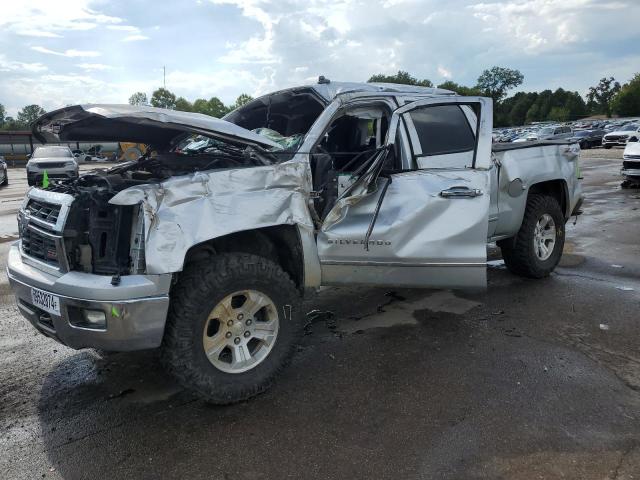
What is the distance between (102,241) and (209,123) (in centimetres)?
106

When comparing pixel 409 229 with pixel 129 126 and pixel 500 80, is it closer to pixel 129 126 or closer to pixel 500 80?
pixel 129 126

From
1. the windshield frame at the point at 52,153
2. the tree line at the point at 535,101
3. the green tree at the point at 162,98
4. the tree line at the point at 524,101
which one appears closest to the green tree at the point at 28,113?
the tree line at the point at 524,101

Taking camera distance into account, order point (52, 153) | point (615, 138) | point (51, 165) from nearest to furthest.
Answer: point (51, 165) < point (52, 153) < point (615, 138)

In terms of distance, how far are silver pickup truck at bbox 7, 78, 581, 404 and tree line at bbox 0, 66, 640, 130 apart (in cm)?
10497

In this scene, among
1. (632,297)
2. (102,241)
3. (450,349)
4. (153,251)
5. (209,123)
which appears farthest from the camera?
(632,297)

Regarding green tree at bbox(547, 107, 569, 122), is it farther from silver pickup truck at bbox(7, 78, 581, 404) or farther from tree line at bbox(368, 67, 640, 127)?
silver pickup truck at bbox(7, 78, 581, 404)

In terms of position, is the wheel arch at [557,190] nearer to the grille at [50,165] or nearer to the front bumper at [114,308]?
the front bumper at [114,308]

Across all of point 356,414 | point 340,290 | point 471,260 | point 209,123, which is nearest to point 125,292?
point 209,123

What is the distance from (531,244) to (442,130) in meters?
2.04

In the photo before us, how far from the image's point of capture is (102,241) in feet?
10.5

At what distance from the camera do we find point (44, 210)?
11.5ft

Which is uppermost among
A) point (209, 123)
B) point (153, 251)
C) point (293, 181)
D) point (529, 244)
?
point (209, 123)

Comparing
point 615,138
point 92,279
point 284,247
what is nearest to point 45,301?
point 92,279

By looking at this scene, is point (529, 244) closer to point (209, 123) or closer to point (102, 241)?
point (209, 123)
